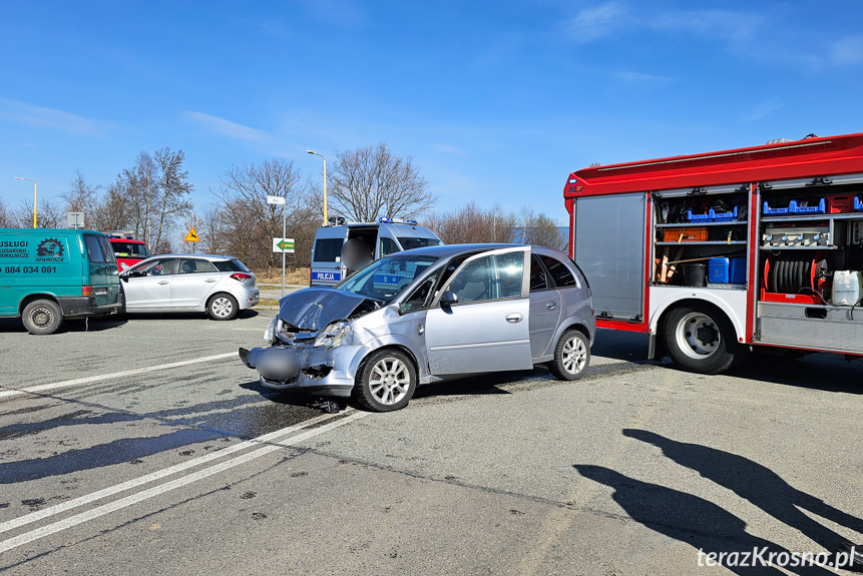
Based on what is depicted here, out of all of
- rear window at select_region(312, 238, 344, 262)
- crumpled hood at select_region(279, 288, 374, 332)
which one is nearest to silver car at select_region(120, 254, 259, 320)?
rear window at select_region(312, 238, 344, 262)

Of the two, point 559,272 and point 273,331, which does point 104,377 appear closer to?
point 273,331

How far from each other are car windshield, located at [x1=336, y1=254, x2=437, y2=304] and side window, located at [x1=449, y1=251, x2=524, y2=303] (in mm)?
404

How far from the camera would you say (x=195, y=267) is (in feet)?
51.4

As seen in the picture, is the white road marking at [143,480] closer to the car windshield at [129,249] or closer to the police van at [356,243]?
the police van at [356,243]

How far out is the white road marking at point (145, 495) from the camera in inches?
146

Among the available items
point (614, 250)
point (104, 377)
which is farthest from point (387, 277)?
point (614, 250)

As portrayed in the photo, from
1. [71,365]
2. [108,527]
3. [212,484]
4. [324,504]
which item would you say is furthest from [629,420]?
[71,365]

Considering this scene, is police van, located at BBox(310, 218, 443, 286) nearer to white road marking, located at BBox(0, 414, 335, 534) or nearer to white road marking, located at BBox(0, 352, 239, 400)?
white road marking, located at BBox(0, 352, 239, 400)

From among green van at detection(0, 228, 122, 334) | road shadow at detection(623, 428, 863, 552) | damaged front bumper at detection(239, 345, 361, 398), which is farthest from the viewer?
green van at detection(0, 228, 122, 334)

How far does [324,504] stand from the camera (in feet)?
13.9

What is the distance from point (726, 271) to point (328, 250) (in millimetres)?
10430

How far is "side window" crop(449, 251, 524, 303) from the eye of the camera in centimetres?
715

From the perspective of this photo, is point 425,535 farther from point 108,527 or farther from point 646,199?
point 646,199

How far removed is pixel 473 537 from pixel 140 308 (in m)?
13.4
